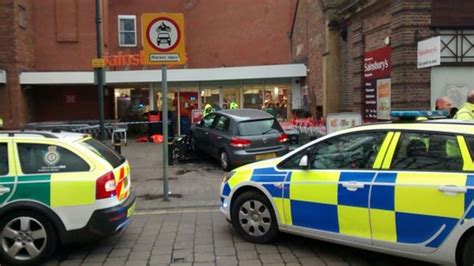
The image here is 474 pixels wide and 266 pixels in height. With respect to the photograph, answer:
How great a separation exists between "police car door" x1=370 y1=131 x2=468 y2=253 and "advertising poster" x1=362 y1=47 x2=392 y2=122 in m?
8.15

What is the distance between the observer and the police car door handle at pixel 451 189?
172 inches

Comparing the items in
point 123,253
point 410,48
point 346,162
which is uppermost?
point 410,48

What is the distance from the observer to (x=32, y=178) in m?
5.42

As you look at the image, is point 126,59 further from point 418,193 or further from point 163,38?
point 418,193

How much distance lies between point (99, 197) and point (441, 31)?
9.42 meters

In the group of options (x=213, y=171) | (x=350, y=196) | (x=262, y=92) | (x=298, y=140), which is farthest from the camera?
(x=262, y=92)

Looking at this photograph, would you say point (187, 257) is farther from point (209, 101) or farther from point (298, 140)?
point (209, 101)

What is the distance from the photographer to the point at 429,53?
11133 millimetres

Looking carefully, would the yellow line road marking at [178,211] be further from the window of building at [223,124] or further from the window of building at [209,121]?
the window of building at [209,121]

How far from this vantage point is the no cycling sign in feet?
28.1

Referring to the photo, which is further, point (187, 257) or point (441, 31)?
point (441, 31)

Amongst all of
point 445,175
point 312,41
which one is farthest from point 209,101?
point 445,175

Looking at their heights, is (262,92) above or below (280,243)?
above

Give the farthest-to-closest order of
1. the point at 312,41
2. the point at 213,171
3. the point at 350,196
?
the point at 312,41
the point at 213,171
the point at 350,196
